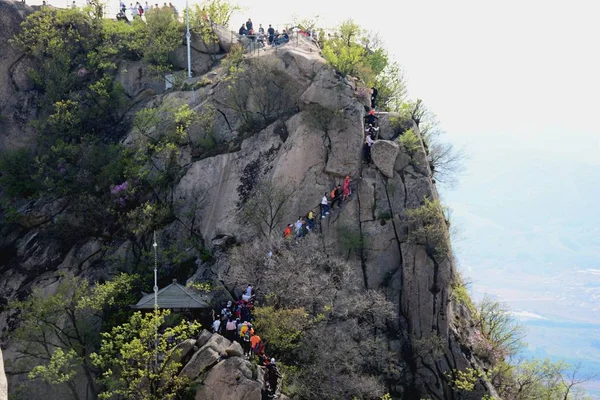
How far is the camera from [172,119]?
163 feet

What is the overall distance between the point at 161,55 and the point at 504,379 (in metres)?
33.8

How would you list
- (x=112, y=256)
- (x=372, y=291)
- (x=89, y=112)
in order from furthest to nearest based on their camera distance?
(x=89, y=112)
(x=112, y=256)
(x=372, y=291)

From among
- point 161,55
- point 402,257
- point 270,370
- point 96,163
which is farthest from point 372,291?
point 161,55

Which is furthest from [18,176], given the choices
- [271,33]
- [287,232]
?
[287,232]

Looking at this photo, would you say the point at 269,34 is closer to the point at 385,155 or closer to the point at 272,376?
the point at 385,155

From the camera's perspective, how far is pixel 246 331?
33188mm

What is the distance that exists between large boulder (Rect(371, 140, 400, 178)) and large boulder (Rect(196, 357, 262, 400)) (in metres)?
17.7

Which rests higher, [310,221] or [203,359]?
[310,221]

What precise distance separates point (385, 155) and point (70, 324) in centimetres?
2059

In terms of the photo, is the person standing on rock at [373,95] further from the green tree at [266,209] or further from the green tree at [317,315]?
the green tree at [317,315]

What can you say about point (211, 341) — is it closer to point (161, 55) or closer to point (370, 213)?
point (370, 213)

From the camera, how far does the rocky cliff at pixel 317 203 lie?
41.4 metres

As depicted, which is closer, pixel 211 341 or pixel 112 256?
pixel 211 341

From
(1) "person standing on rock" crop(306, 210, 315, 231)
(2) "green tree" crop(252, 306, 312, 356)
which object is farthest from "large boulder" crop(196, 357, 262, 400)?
(1) "person standing on rock" crop(306, 210, 315, 231)
